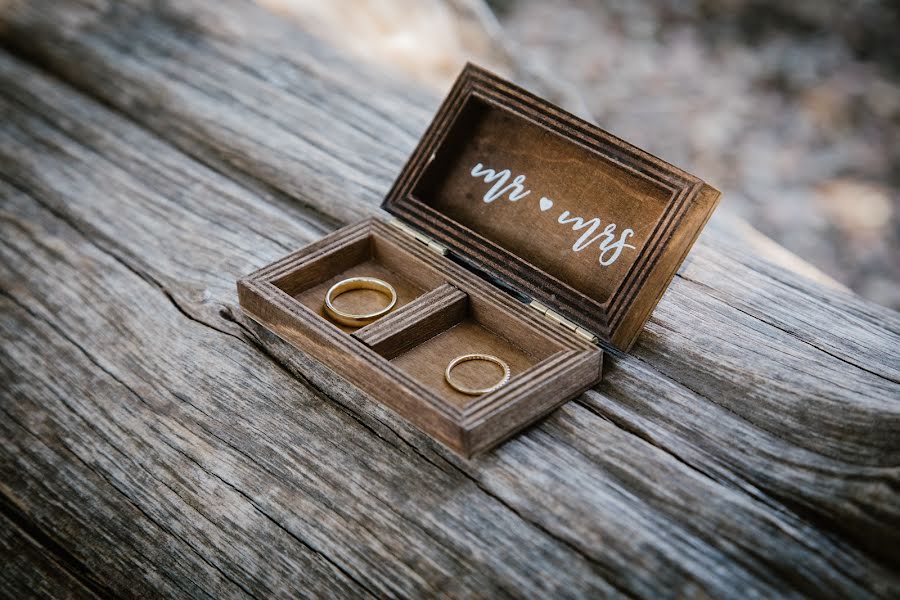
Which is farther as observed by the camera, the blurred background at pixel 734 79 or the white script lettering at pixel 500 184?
the blurred background at pixel 734 79

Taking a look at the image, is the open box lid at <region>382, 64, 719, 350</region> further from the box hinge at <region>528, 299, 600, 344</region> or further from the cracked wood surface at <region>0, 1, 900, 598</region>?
the cracked wood surface at <region>0, 1, 900, 598</region>

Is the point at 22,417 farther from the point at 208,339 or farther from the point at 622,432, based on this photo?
the point at 622,432

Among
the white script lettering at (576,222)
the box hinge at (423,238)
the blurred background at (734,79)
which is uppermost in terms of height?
the blurred background at (734,79)

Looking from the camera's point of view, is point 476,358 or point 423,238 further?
point 423,238

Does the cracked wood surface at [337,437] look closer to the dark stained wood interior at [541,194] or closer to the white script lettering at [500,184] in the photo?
the dark stained wood interior at [541,194]

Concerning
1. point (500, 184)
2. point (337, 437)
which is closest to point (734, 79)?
point (500, 184)

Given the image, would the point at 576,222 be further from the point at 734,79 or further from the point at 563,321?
the point at 734,79

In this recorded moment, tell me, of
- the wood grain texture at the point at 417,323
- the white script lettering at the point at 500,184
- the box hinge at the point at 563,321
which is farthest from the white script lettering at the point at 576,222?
the wood grain texture at the point at 417,323
